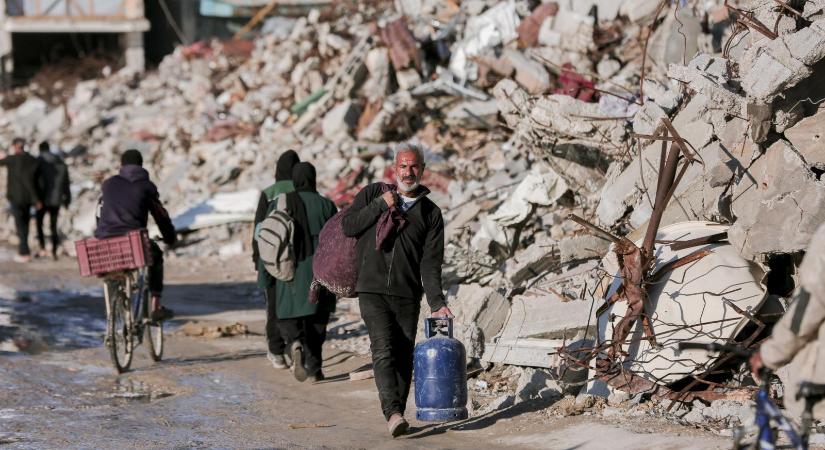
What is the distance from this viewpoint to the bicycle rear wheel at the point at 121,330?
29.9 ft

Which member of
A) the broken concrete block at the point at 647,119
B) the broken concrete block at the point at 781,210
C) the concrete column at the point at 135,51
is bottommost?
the broken concrete block at the point at 781,210

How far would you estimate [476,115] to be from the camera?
16.1 m

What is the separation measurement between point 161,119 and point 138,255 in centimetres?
1385

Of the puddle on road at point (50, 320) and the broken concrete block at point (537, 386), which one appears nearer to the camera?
the broken concrete block at point (537, 386)

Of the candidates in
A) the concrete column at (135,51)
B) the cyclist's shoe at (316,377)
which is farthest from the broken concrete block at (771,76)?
the concrete column at (135,51)

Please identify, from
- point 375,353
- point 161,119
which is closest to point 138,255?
point 375,353

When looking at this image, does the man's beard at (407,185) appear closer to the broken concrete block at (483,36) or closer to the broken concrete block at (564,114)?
the broken concrete block at (564,114)

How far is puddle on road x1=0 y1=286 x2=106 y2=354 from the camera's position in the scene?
10.7 meters

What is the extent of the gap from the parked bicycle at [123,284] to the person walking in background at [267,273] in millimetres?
934

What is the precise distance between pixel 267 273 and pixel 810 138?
4.07 metres

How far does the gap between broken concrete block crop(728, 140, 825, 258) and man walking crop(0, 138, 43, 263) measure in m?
11.7

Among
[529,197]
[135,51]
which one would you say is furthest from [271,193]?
[135,51]

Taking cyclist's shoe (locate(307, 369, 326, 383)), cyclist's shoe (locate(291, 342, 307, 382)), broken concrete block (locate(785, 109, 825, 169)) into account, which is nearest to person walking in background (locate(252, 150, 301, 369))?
cyclist's shoe (locate(291, 342, 307, 382))

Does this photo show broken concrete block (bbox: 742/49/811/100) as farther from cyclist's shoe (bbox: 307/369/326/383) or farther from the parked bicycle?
the parked bicycle
